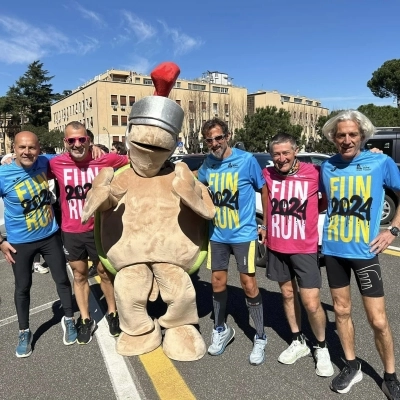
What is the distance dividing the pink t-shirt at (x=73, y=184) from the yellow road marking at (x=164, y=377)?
124cm

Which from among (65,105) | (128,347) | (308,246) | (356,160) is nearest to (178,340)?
(128,347)

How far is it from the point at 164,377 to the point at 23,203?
182cm

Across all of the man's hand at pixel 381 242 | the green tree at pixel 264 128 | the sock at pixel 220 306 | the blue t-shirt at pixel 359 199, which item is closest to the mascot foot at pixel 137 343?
the sock at pixel 220 306

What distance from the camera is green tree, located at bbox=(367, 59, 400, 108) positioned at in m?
36.8

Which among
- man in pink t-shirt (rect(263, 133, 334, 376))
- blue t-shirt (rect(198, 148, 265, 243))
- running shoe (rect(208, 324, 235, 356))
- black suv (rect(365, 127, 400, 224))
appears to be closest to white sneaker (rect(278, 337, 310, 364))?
man in pink t-shirt (rect(263, 133, 334, 376))

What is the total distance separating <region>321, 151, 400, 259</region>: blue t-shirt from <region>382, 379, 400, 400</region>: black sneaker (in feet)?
2.71

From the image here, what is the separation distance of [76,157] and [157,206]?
94cm

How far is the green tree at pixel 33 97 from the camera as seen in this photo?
6247 cm

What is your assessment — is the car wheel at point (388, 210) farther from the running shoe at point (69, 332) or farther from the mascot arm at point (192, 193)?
the running shoe at point (69, 332)

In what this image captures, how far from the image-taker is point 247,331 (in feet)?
11.4

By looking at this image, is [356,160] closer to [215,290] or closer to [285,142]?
Result: [285,142]

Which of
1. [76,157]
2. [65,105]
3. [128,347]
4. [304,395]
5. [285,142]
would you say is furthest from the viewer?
[65,105]

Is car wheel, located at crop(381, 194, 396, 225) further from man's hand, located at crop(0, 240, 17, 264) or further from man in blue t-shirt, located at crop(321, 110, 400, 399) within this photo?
man's hand, located at crop(0, 240, 17, 264)

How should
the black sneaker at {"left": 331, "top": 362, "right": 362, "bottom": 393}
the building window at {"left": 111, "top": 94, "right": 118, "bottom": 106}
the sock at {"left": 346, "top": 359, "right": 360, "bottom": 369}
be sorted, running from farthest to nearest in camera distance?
the building window at {"left": 111, "top": 94, "right": 118, "bottom": 106}, the sock at {"left": 346, "top": 359, "right": 360, "bottom": 369}, the black sneaker at {"left": 331, "top": 362, "right": 362, "bottom": 393}
